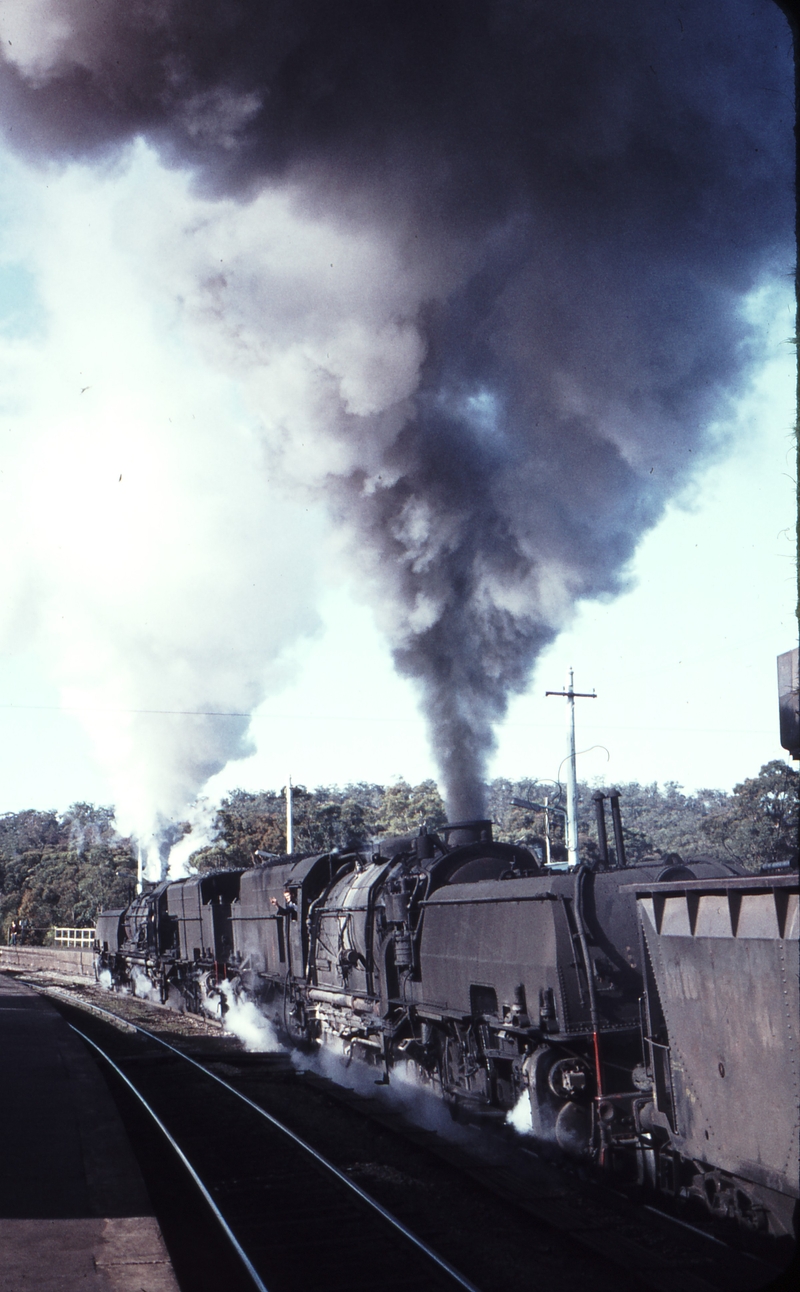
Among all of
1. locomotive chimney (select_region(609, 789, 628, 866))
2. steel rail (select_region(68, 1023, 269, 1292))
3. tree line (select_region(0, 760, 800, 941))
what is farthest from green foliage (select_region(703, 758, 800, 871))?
locomotive chimney (select_region(609, 789, 628, 866))

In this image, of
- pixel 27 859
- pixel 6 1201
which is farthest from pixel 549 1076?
pixel 27 859

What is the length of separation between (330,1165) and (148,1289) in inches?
127

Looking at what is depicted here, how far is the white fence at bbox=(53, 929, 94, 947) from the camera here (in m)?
45.8

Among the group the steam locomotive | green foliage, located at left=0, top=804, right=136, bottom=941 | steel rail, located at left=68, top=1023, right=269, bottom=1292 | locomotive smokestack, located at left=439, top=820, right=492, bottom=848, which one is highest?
locomotive smokestack, located at left=439, top=820, right=492, bottom=848

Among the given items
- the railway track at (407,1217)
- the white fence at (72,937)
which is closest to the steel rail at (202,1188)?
the railway track at (407,1217)

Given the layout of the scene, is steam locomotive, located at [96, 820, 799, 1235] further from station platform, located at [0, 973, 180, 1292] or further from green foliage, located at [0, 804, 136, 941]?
green foliage, located at [0, 804, 136, 941]

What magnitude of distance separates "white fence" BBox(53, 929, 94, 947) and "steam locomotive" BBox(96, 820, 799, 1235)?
3298 centimetres

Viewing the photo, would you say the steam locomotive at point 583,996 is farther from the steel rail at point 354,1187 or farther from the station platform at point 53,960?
the station platform at point 53,960

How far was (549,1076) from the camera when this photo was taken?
8.47 m

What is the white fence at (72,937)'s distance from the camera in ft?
150

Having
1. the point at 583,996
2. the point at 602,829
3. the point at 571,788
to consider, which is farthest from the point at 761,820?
the point at 583,996

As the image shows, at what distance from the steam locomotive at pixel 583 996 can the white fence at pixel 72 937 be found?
108ft

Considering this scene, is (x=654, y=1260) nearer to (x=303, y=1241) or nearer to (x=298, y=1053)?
(x=303, y=1241)

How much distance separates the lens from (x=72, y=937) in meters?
48.4
